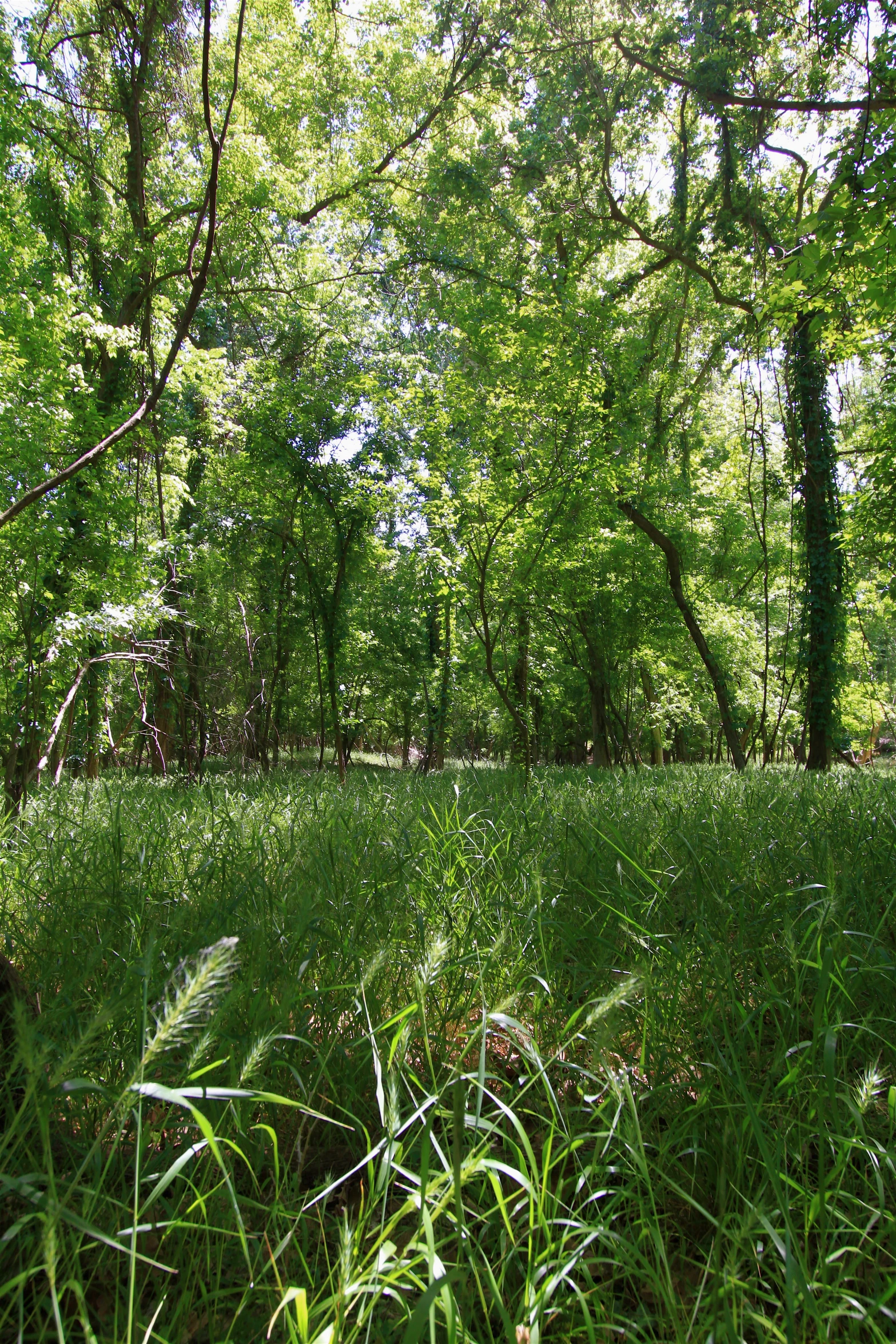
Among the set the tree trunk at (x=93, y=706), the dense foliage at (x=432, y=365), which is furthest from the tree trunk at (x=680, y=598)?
the tree trunk at (x=93, y=706)

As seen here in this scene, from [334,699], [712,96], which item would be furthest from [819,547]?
[334,699]

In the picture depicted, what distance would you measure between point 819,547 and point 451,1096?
1175cm

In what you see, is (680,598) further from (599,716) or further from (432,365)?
(432,365)

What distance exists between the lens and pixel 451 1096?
1575 millimetres

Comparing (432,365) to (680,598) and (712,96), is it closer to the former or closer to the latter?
(712,96)

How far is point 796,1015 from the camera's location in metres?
1.65

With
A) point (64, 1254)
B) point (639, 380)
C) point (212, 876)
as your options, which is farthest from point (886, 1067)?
point (639, 380)

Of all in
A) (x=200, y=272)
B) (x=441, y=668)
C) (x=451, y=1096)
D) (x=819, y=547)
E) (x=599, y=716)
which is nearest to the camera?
(x=451, y=1096)

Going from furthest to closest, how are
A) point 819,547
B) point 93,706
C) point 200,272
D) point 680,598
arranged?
point 680,598
point 819,547
point 93,706
point 200,272

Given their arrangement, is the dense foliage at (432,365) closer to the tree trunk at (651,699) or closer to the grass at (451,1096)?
the tree trunk at (651,699)

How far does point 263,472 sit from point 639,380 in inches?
303

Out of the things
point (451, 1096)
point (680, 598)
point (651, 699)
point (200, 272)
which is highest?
point (680, 598)

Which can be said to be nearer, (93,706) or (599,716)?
(93,706)

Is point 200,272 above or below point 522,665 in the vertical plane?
below
